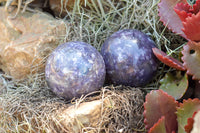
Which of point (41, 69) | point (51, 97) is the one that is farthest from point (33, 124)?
point (41, 69)

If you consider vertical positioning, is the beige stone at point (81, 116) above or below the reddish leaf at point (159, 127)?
below

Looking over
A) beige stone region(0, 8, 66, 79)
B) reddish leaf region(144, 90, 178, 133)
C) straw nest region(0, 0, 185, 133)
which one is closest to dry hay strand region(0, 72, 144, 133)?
straw nest region(0, 0, 185, 133)

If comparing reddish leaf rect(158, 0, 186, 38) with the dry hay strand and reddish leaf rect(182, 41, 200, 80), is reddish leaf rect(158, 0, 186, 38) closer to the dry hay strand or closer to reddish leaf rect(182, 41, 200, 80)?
reddish leaf rect(182, 41, 200, 80)

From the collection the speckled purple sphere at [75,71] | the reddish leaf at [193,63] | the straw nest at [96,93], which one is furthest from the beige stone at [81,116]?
the reddish leaf at [193,63]

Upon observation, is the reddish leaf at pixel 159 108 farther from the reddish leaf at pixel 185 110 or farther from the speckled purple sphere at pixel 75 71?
the speckled purple sphere at pixel 75 71

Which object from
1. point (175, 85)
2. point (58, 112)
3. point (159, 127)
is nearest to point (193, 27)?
point (175, 85)

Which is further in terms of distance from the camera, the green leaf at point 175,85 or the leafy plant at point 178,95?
the green leaf at point 175,85

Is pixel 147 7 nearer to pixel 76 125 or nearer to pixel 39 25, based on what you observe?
pixel 39 25
